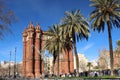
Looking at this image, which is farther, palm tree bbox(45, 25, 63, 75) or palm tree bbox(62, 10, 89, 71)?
palm tree bbox(45, 25, 63, 75)

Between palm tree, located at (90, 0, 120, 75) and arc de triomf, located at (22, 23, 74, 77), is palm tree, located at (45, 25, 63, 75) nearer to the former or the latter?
palm tree, located at (90, 0, 120, 75)

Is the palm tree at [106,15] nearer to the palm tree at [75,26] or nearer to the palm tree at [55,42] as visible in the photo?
the palm tree at [75,26]

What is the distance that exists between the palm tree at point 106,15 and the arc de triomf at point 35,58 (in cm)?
4349

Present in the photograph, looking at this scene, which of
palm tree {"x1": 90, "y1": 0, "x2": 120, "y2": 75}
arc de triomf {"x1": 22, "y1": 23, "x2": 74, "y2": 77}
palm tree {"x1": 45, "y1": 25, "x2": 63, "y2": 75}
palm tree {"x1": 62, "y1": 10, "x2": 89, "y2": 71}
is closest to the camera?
palm tree {"x1": 90, "y1": 0, "x2": 120, "y2": 75}

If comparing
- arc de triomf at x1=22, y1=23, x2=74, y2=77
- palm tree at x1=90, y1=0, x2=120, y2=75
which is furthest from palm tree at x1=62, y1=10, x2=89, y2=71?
arc de triomf at x1=22, y1=23, x2=74, y2=77

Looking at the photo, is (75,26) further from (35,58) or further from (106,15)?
(35,58)

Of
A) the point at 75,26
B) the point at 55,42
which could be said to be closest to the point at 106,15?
the point at 75,26

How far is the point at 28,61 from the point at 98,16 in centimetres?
4938

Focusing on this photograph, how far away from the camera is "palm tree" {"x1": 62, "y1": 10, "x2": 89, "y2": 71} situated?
55.2 metres

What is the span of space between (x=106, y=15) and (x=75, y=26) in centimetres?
1005

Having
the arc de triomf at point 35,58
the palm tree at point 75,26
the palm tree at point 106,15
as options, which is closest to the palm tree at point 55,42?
the palm tree at point 75,26

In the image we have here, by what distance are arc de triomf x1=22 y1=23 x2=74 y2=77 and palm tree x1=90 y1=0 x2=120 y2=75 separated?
4349 cm

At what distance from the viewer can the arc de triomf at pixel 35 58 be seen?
9238 cm

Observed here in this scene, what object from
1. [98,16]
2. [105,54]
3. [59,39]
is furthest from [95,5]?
[105,54]
